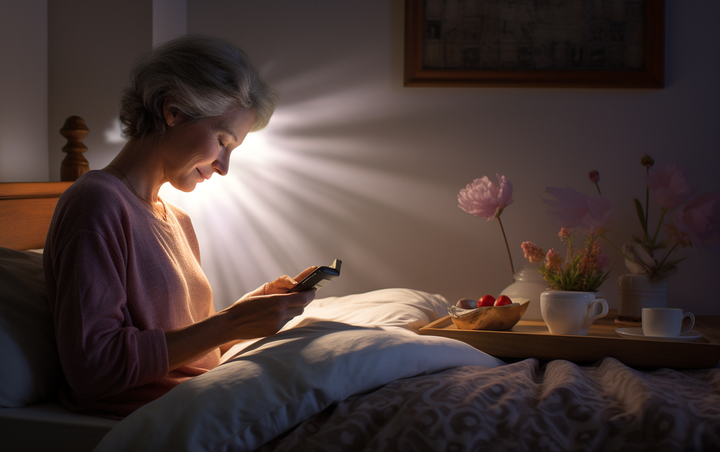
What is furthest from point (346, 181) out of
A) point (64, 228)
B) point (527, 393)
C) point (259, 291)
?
point (527, 393)

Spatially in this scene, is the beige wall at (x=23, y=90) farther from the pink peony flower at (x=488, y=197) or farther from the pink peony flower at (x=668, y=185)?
the pink peony flower at (x=668, y=185)

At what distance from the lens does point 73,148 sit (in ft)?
5.62

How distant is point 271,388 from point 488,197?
1115 mm

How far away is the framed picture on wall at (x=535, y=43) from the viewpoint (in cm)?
198

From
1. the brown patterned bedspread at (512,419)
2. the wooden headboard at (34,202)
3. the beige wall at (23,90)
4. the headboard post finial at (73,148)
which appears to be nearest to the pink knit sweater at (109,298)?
the brown patterned bedspread at (512,419)

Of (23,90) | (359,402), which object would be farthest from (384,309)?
(23,90)

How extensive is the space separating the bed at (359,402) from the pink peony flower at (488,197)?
28.8 inches

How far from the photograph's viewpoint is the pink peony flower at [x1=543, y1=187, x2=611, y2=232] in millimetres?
1573

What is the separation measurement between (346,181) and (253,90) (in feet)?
3.15

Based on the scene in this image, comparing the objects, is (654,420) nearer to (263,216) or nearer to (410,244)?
(410,244)

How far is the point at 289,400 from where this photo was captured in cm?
74

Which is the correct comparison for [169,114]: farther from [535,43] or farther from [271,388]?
[535,43]

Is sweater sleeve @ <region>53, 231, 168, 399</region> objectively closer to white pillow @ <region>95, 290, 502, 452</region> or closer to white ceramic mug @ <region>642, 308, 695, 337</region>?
white pillow @ <region>95, 290, 502, 452</region>

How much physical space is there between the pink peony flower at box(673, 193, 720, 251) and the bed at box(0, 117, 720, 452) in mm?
654
